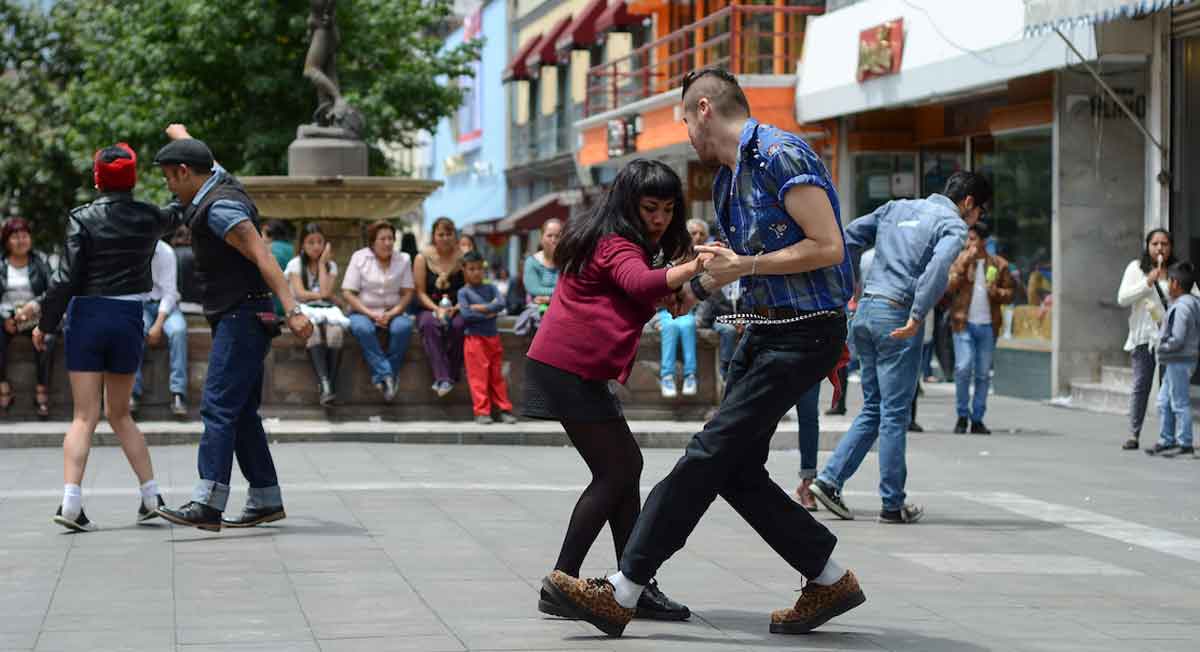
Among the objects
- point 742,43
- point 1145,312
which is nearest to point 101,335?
point 1145,312

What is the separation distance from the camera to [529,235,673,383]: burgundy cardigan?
22.1 ft

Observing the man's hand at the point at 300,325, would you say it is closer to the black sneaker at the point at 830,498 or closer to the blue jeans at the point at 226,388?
the blue jeans at the point at 226,388

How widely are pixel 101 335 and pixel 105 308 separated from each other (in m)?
0.13

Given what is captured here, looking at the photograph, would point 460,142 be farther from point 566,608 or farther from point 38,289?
point 566,608

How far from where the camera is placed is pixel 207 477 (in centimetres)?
920

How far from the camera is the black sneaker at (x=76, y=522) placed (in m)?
9.11

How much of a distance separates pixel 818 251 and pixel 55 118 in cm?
4120

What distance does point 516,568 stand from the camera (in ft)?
26.8

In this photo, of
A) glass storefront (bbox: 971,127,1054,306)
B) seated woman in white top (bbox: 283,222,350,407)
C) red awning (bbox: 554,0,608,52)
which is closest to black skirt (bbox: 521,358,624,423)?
seated woman in white top (bbox: 283,222,350,407)

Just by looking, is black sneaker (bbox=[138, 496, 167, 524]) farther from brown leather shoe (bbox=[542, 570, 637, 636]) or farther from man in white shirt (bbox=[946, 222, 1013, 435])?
man in white shirt (bbox=[946, 222, 1013, 435])

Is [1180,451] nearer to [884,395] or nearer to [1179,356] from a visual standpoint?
[1179,356]

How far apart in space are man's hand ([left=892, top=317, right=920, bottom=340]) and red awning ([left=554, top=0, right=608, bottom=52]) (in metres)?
32.0

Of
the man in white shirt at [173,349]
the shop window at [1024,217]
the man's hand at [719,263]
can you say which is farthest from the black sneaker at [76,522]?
the shop window at [1024,217]

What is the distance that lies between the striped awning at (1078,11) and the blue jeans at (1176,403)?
3.06 metres
